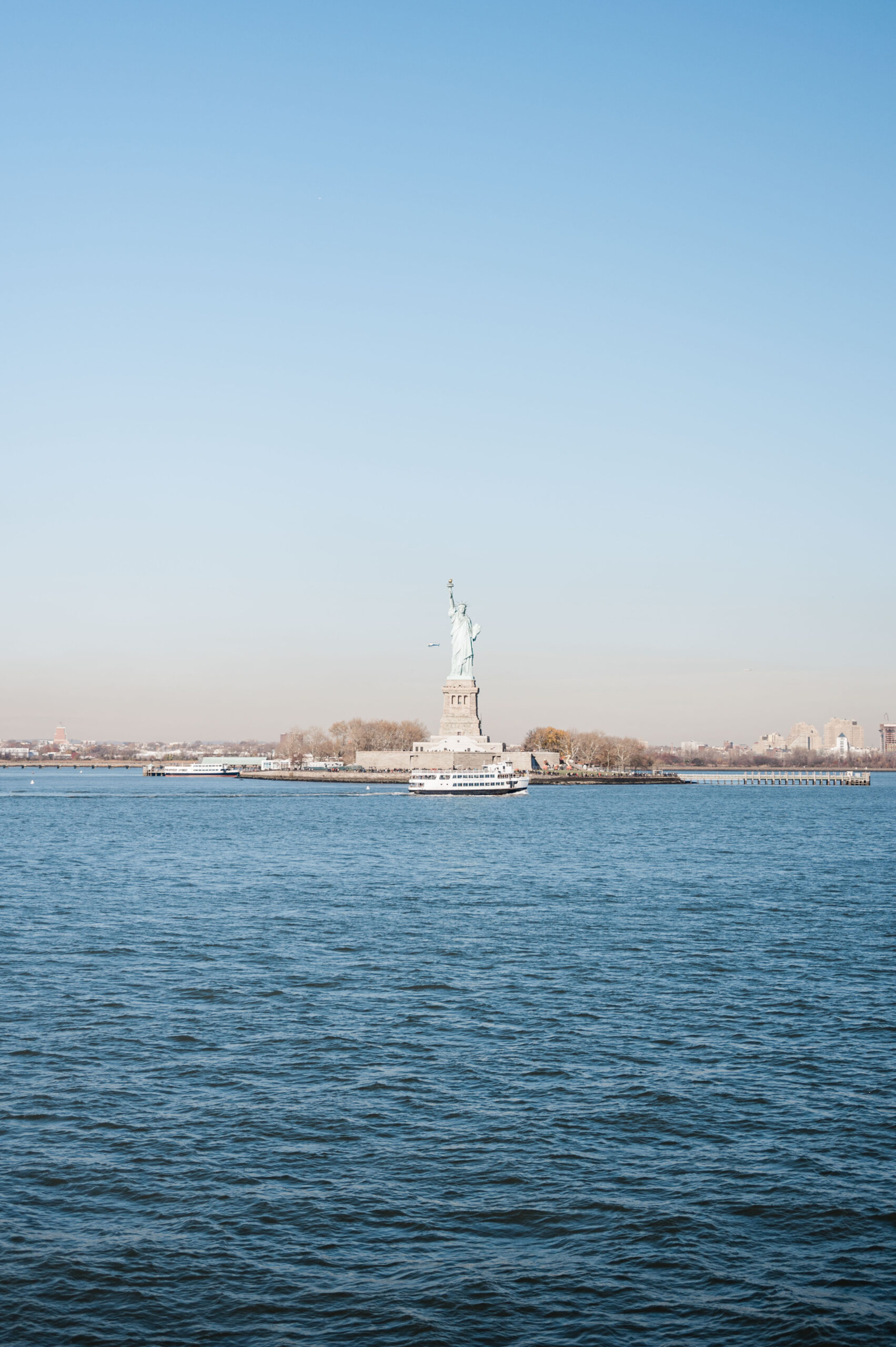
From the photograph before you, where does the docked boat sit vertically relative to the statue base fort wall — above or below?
below

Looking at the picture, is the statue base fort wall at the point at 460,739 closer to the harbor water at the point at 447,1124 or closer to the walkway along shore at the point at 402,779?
the walkway along shore at the point at 402,779

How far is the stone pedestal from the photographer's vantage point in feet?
422

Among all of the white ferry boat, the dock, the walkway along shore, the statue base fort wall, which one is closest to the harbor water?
the white ferry boat

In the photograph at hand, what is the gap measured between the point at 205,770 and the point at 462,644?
73.1 m

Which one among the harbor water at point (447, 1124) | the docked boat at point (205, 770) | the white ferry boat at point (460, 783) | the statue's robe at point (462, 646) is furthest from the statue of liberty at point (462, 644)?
the harbor water at point (447, 1124)

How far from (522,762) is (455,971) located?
132m

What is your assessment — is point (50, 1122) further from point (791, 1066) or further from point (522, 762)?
point (522, 762)

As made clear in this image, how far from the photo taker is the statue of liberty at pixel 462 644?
12888 cm

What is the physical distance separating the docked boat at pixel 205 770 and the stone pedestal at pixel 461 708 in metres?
62.5

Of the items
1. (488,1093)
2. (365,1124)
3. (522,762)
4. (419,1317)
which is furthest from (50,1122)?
(522,762)

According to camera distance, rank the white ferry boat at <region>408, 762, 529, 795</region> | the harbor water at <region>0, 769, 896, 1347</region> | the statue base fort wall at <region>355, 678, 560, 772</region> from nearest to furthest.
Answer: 1. the harbor water at <region>0, 769, 896, 1347</region>
2. the white ferry boat at <region>408, 762, 529, 795</region>
3. the statue base fort wall at <region>355, 678, 560, 772</region>

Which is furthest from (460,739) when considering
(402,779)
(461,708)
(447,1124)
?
(447,1124)

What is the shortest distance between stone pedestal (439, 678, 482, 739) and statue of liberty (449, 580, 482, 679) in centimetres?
99

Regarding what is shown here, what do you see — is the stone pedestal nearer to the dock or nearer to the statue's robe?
the statue's robe
